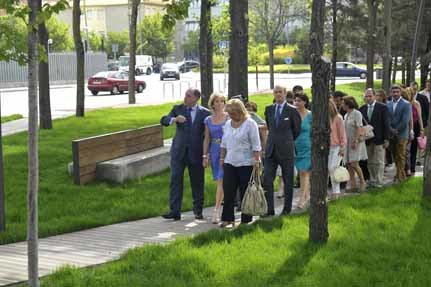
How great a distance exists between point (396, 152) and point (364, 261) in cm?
585

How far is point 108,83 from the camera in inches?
1626

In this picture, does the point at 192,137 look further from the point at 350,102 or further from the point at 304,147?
the point at 350,102

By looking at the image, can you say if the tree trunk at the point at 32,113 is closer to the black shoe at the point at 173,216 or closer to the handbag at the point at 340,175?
the black shoe at the point at 173,216

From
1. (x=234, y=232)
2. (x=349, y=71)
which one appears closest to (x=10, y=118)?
(x=234, y=232)

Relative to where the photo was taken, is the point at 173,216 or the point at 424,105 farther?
the point at 424,105

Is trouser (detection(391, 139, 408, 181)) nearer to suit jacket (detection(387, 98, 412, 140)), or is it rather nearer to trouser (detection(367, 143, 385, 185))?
suit jacket (detection(387, 98, 412, 140))

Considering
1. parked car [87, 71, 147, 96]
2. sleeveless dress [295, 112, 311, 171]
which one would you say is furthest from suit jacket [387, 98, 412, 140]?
parked car [87, 71, 147, 96]

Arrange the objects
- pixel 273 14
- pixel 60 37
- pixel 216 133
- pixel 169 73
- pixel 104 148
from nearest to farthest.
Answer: pixel 216 133 < pixel 104 148 < pixel 273 14 < pixel 169 73 < pixel 60 37

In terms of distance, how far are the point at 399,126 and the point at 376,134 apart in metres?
0.66

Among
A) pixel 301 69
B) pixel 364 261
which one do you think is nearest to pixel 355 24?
pixel 364 261

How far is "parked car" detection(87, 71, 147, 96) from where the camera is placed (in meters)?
41.2

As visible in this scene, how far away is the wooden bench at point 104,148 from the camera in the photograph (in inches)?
430

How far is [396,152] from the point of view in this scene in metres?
12.4

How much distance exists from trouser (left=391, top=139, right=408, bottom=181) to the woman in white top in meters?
4.58
